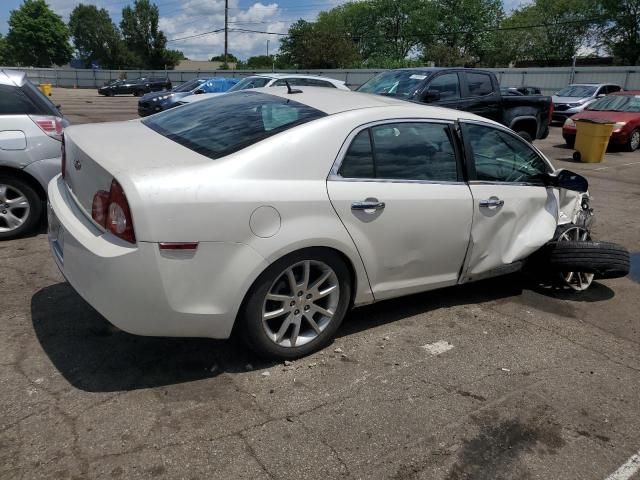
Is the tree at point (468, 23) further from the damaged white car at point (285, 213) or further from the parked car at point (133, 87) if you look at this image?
the damaged white car at point (285, 213)

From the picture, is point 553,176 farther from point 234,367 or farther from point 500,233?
point 234,367

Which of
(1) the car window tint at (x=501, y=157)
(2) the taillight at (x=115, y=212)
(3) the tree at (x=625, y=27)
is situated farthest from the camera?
(3) the tree at (x=625, y=27)

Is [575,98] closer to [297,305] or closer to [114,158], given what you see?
[297,305]

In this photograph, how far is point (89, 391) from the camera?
2893mm

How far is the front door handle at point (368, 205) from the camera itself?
10.5 feet

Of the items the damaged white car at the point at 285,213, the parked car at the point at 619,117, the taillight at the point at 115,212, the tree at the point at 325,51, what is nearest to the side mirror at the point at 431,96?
the damaged white car at the point at 285,213

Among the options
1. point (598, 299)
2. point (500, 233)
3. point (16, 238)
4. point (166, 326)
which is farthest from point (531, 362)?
point (16, 238)

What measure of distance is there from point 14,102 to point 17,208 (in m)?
0.99

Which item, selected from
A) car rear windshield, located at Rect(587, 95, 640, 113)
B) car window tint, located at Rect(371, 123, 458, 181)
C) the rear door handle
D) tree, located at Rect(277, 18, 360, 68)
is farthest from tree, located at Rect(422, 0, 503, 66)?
the rear door handle

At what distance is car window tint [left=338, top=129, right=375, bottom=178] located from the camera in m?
3.27

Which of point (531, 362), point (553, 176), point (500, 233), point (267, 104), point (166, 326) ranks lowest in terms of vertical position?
point (531, 362)

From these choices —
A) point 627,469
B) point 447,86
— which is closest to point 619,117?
point 447,86

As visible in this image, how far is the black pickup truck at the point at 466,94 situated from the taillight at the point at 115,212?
23.6 ft

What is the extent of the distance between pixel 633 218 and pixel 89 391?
7.09 meters
